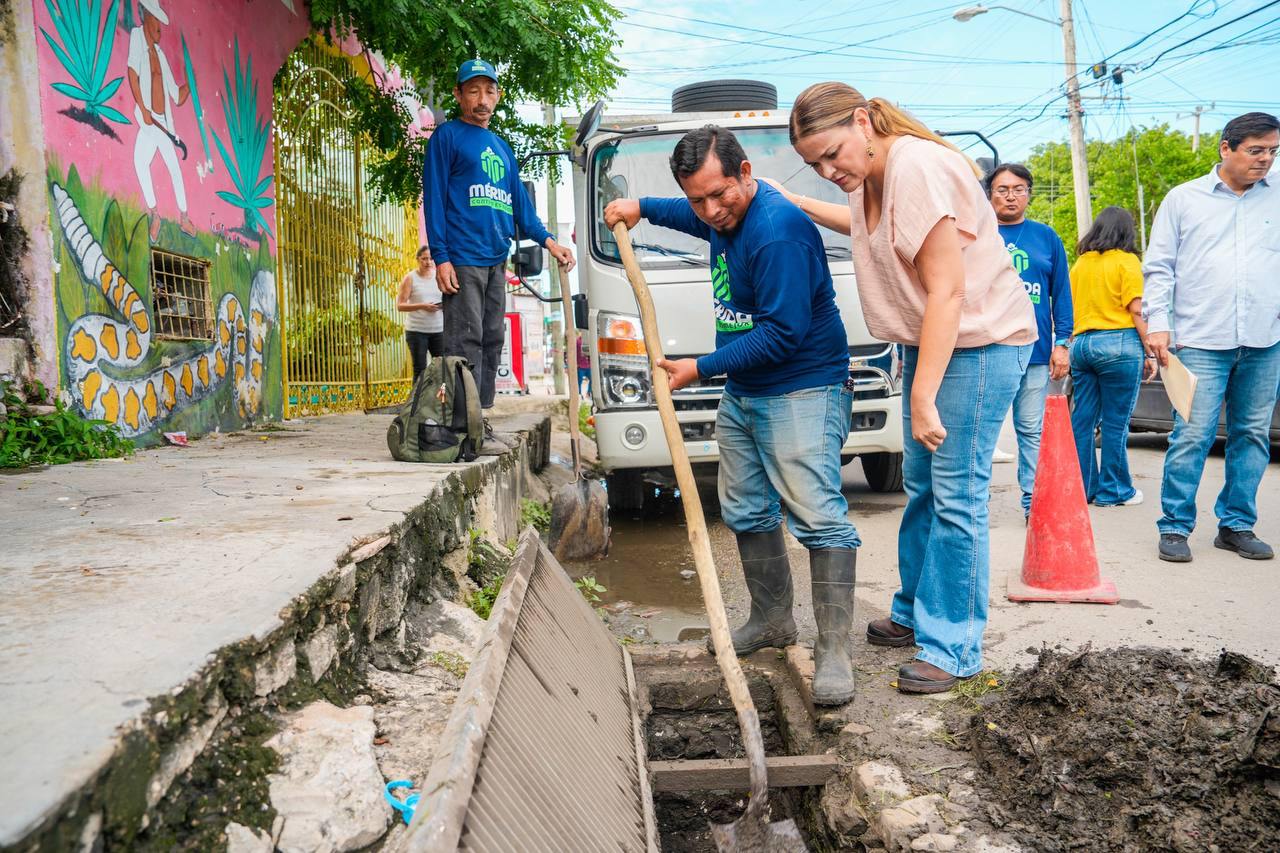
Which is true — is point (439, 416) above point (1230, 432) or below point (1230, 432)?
above

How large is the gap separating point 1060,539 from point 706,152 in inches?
87.1

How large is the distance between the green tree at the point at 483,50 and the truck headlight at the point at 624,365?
232cm

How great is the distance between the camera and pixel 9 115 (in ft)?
12.2

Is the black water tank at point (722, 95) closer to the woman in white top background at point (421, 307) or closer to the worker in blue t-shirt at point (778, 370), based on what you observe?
the woman in white top background at point (421, 307)

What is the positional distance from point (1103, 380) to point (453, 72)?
189 inches

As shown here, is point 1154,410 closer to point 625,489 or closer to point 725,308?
point 625,489

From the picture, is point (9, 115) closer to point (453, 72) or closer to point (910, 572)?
point (453, 72)

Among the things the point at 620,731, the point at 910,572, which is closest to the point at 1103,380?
the point at 910,572

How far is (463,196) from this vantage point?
14.7 feet

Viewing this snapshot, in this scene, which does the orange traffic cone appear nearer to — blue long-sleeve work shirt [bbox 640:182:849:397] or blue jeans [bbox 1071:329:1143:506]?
blue long-sleeve work shirt [bbox 640:182:849:397]

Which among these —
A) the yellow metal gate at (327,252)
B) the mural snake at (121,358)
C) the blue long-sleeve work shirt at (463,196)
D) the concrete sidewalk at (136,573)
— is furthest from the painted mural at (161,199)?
the blue long-sleeve work shirt at (463,196)

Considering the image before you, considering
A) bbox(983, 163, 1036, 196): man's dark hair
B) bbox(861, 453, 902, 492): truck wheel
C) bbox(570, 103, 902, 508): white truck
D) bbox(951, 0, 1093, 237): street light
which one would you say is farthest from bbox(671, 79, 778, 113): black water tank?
bbox(951, 0, 1093, 237): street light

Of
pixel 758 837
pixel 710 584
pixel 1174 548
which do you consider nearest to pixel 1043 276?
pixel 1174 548

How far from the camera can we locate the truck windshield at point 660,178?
5.20 metres
